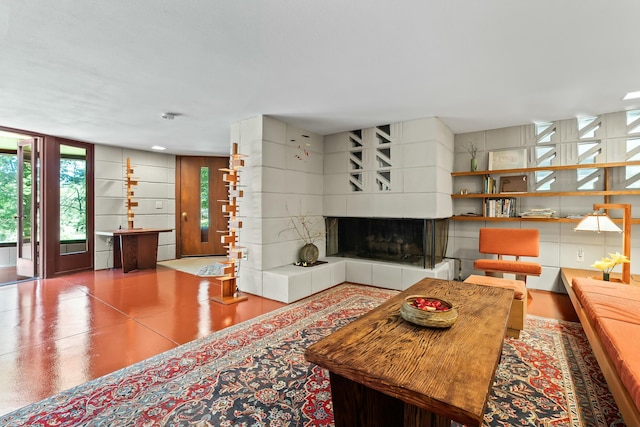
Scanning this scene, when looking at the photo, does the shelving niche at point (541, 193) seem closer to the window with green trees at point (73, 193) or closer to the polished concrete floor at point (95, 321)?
the polished concrete floor at point (95, 321)

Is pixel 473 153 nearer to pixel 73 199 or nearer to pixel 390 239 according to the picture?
pixel 390 239

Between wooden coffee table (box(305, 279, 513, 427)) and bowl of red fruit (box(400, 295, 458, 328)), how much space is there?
38 millimetres

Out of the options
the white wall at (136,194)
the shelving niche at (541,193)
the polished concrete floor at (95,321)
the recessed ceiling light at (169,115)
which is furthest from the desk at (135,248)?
the shelving niche at (541,193)

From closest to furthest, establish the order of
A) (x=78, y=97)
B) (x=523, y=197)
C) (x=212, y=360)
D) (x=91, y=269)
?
(x=212, y=360)
(x=78, y=97)
(x=523, y=197)
(x=91, y=269)

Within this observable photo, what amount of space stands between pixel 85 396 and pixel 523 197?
5.13m

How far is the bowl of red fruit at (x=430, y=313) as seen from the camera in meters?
1.55

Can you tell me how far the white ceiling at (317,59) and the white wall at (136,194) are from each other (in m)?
1.76

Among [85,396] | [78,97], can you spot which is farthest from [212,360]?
[78,97]

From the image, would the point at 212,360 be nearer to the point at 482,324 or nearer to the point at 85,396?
the point at 85,396

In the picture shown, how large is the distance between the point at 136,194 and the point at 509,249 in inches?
264

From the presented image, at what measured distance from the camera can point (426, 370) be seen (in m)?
1.19

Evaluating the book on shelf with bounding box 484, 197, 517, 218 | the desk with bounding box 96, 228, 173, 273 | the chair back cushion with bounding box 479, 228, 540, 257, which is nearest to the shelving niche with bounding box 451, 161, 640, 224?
the book on shelf with bounding box 484, 197, 517, 218

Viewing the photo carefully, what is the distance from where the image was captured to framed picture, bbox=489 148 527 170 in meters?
4.26

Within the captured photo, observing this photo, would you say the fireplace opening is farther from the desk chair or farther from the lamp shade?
the lamp shade
